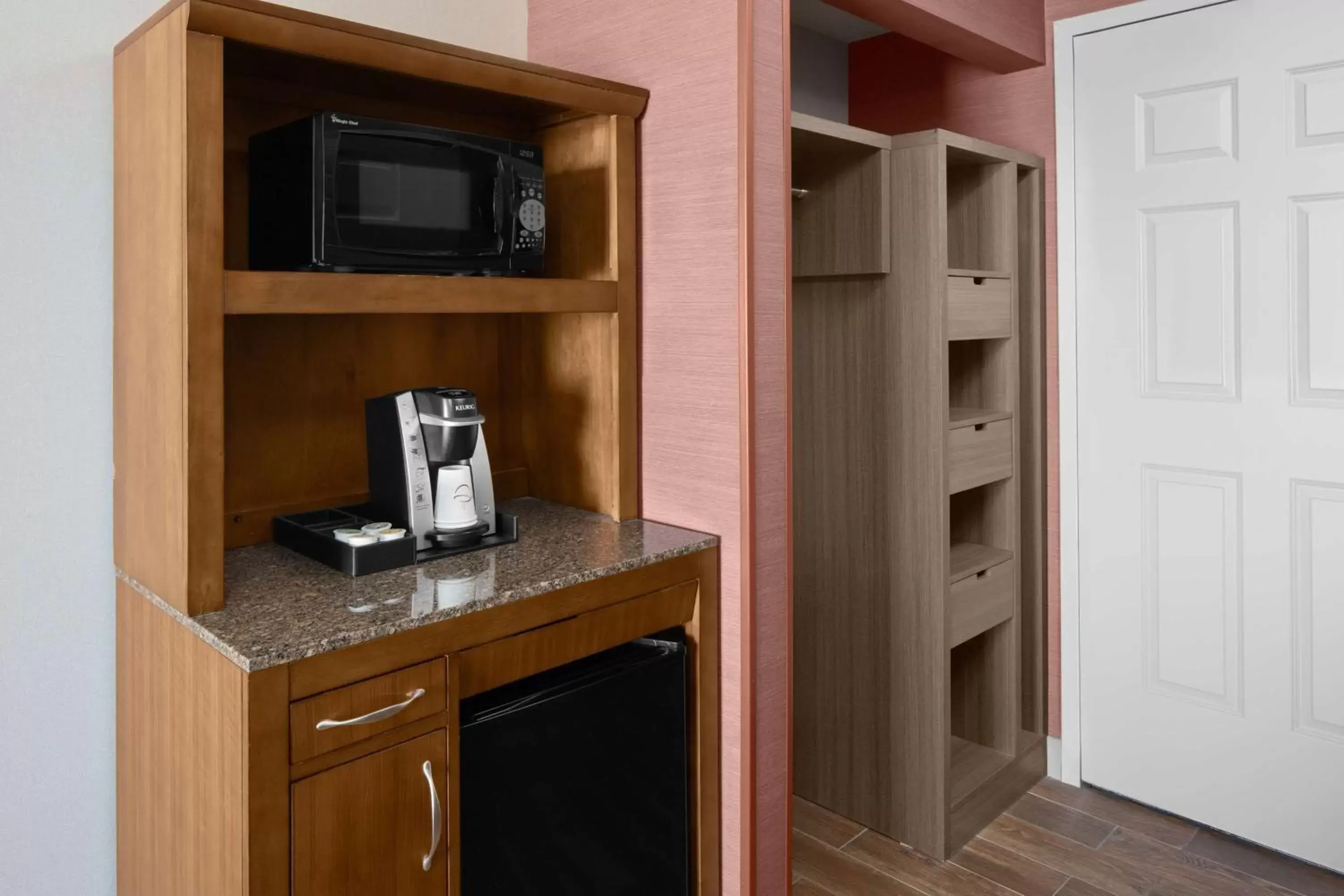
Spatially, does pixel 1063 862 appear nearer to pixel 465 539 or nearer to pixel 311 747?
pixel 465 539

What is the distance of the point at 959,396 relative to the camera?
9.08ft

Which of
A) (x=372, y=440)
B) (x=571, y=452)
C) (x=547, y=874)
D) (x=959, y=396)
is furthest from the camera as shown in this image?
(x=959, y=396)

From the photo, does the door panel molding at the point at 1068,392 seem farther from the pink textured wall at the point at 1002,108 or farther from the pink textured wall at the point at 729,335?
the pink textured wall at the point at 729,335

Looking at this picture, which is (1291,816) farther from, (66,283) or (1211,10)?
(66,283)

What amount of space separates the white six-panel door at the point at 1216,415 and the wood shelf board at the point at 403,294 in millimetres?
1447

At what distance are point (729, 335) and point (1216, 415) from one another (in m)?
1.35

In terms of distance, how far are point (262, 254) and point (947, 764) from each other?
6.17ft

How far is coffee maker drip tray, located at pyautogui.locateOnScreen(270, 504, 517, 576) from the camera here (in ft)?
5.23

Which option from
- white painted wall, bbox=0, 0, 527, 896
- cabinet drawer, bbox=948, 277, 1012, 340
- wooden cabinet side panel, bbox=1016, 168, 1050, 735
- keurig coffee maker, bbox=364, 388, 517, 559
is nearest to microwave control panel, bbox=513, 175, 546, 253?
keurig coffee maker, bbox=364, 388, 517, 559

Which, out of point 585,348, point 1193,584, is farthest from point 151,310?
point 1193,584

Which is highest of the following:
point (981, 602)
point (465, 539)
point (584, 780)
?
point (465, 539)

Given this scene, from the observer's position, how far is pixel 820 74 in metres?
3.08

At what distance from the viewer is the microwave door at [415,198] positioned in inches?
60.1

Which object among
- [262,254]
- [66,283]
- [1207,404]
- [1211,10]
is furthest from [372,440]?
[1211,10]
